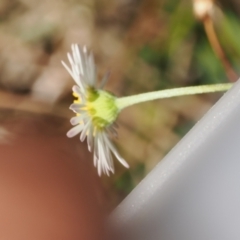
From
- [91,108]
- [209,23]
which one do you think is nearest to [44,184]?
[91,108]

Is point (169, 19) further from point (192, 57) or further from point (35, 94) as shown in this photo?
point (35, 94)

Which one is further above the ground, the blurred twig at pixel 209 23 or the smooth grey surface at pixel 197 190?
the blurred twig at pixel 209 23

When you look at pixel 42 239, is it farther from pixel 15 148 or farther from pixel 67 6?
pixel 67 6

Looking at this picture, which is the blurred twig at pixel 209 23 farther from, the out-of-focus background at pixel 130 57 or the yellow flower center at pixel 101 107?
the yellow flower center at pixel 101 107

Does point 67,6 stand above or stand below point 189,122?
above

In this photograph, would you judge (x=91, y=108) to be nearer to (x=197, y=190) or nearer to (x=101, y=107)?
(x=101, y=107)

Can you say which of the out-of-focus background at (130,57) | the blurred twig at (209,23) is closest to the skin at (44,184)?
the out-of-focus background at (130,57)

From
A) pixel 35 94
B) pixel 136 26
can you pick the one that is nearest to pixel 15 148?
pixel 35 94

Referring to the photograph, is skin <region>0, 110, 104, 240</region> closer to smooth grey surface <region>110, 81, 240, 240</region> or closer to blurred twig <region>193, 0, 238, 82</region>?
smooth grey surface <region>110, 81, 240, 240</region>
